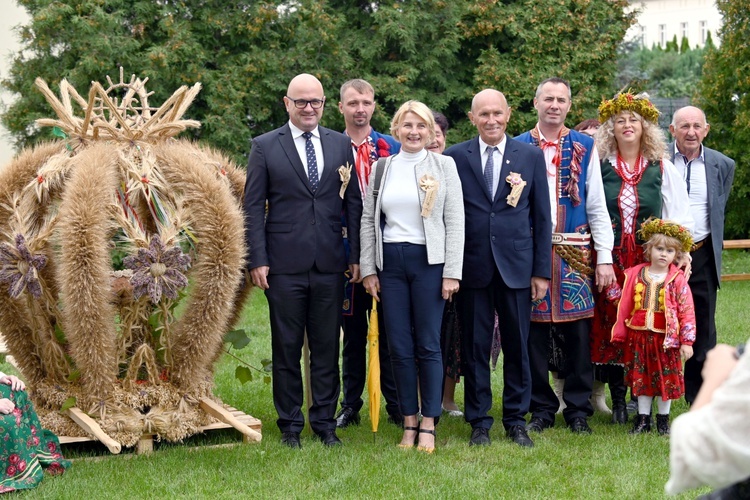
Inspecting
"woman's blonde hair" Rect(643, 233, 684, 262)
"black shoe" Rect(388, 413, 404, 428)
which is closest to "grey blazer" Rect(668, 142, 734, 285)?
"woman's blonde hair" Rect(643, 233, 684, 262)

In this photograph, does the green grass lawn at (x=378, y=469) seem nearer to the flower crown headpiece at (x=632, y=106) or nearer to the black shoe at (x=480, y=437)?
the black shoe at (x=480, y=437)

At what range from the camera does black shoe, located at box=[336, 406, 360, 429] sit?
6.23 metres

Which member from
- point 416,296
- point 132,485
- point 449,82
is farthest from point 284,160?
point 449,82

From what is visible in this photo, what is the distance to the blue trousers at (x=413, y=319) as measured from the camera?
5.38 metres

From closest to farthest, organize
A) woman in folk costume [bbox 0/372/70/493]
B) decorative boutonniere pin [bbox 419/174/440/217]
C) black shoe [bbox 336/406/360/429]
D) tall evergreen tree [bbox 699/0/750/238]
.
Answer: woman in folk costume [bbox 0/372/70/493] → decorative boutonniere pin [bbox 419/174/440/217] → black shoe [bbox 336/406/360/429] → tall evergreen tree [bbox 699/0/750/238]

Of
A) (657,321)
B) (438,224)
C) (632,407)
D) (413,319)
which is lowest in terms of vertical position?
(632,407)

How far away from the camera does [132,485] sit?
4852mm

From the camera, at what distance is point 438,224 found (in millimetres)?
5367

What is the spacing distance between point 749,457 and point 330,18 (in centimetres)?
1135

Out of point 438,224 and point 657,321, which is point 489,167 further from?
point 657,321

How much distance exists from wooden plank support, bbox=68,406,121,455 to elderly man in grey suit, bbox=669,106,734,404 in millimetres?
3759

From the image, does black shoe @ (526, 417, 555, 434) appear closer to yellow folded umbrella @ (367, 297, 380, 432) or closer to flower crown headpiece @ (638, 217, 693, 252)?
yellow folded umbrella @ (367, 297, 380, 432)

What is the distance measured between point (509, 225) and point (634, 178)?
1.04m

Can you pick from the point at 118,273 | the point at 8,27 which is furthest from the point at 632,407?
the point at 8,27
